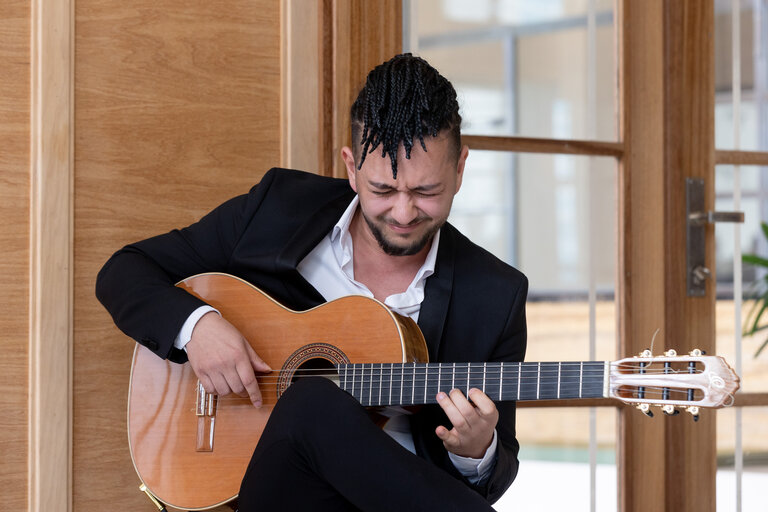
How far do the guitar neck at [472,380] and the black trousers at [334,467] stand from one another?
15 centimetres

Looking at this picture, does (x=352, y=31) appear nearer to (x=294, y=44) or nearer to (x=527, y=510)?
(x=294, y=44)

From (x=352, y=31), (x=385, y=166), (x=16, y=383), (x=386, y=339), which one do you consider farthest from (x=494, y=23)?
(x=16, y=383)

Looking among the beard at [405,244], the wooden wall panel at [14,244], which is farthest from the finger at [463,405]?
the wooden wall panel at [14,244]

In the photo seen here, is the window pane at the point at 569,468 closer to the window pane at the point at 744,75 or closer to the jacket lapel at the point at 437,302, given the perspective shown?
the jacket lapel at the point at 437,302

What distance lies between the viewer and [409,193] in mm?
1591

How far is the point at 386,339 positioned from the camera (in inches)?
60.9

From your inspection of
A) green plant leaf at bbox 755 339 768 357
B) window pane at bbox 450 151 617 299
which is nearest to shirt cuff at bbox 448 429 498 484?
window pane at bbox 450 151 617 299

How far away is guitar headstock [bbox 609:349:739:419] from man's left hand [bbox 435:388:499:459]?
0.64 ft

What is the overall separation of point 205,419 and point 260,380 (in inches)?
4.7

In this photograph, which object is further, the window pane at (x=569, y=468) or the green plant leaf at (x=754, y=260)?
the green plant leaf at (x=754, y=260)

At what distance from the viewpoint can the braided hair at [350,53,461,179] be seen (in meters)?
1.58

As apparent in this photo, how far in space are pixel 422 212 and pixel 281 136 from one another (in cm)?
62

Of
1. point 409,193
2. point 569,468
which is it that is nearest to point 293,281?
point 409,193

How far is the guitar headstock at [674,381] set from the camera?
1.24 m
